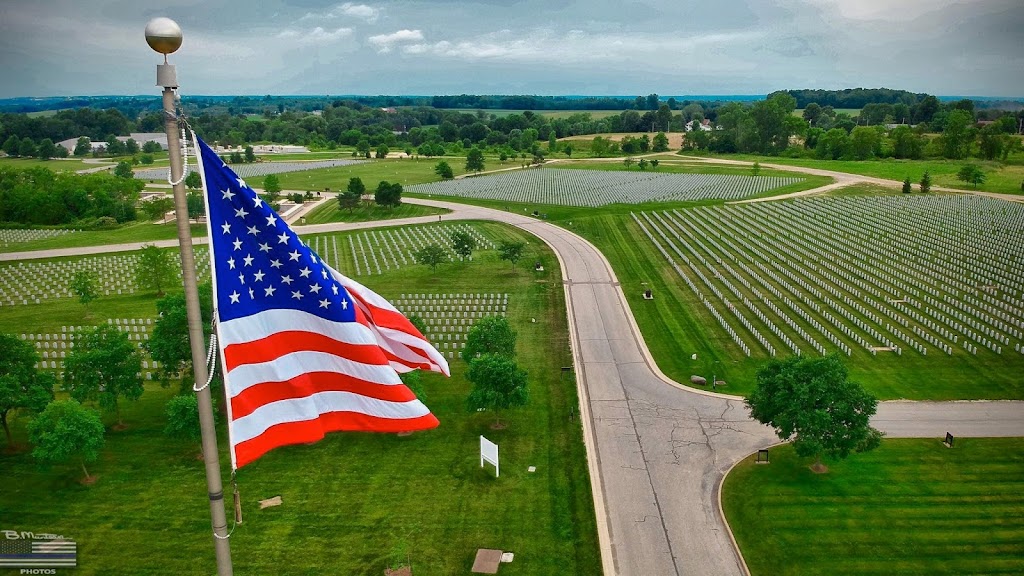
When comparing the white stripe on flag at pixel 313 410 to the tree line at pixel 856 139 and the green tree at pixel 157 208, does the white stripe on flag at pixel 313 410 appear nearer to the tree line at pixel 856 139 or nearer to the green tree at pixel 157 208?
the green tree at pixel 157 208

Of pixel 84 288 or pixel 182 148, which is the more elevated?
pixel 182 148

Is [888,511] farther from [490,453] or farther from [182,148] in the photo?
[182,148]

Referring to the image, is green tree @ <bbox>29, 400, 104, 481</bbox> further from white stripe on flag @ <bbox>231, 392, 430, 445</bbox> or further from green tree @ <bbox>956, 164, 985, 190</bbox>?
green tree @ <bbox>956, 164, 985, 190</bbox>

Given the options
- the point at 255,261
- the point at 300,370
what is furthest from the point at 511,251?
the point at 255,261

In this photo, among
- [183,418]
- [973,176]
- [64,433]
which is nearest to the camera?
[64,433]

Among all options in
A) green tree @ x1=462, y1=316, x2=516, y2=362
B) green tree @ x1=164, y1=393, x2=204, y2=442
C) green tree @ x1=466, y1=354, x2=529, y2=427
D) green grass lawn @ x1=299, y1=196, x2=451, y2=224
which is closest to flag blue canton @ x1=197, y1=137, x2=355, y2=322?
green tree @ x1=466, y1=354, x2=529, y2=427

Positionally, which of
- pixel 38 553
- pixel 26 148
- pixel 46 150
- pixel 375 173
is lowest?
pixel 38 553

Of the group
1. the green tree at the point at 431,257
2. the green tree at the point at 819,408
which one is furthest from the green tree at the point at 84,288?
the green tree at the point at 819,408
